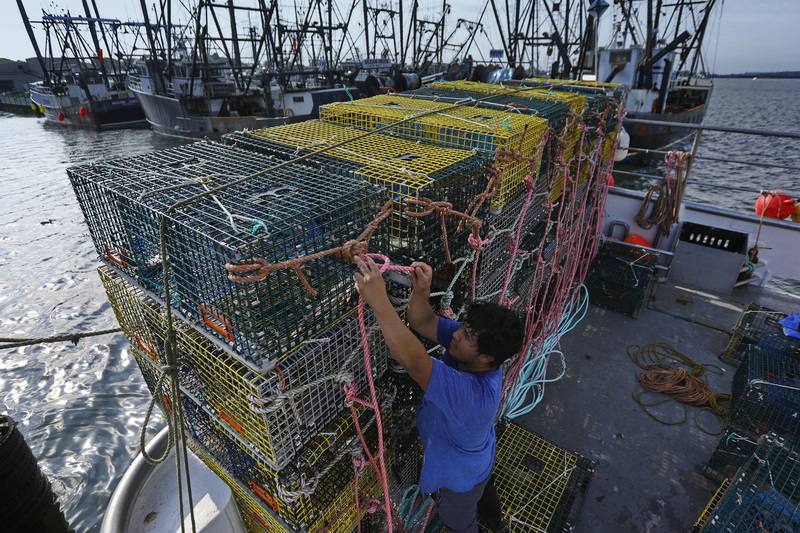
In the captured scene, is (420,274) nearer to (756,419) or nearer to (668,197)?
(756,419)

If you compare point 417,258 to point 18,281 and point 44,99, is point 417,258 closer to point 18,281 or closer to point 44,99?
point 18,281

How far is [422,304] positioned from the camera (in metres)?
1.94

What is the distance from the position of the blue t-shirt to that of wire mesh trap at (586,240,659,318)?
3.51 metres

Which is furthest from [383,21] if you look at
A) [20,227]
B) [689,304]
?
[689,304]

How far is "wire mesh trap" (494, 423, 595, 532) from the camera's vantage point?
2545mm

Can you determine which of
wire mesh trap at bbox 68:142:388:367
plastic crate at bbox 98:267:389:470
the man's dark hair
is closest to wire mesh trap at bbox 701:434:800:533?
the man's dark hair

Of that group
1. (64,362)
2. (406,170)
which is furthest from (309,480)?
(64,362)

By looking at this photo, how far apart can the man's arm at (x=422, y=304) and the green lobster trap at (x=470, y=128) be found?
99 centimetres

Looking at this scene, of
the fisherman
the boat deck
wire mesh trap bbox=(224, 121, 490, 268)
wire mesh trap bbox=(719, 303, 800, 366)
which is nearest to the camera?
the fisherman

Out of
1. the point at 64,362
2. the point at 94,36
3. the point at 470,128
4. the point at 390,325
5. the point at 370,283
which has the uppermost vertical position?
the point at 94,36

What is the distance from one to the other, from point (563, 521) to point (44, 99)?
37.8 meters

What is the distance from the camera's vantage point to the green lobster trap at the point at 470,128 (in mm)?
2637

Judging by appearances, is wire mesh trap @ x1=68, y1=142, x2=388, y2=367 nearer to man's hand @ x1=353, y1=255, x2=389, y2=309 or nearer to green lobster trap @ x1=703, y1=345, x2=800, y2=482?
man's hand @ x1=353, y1=255, x2=389, y2=309

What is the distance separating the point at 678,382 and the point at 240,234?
4.23m
